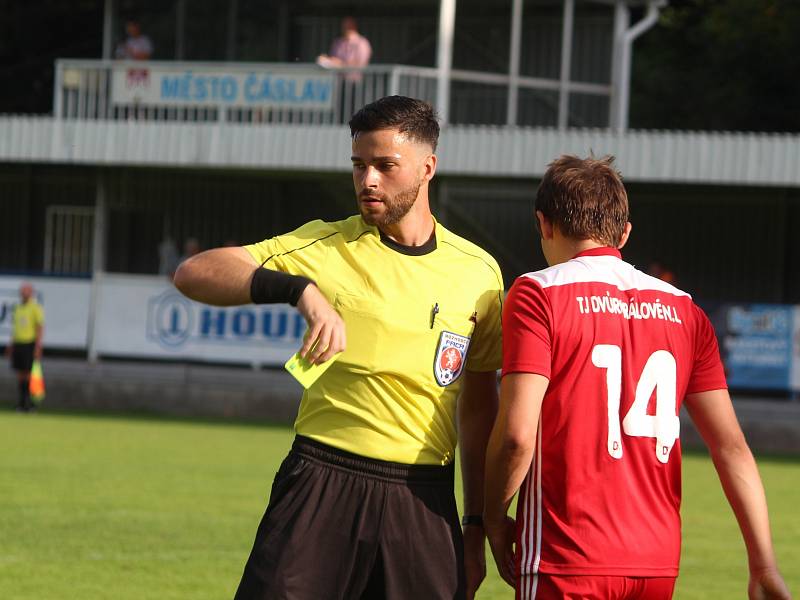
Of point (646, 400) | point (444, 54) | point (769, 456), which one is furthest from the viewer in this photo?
point (444, 54)

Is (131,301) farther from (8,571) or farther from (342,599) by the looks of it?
(342,599)

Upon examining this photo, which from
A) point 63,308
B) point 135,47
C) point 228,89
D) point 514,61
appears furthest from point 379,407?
point 135,47

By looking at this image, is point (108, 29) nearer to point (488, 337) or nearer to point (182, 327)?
point (182, 327)

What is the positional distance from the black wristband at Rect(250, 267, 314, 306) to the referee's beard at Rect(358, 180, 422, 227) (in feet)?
1.55

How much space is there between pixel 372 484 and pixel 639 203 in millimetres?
24311

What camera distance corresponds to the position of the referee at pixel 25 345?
75.0 feet

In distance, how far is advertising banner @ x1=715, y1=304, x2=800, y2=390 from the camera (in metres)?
22.4

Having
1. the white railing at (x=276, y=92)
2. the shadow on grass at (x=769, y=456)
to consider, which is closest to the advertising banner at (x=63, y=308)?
the white railing at (x=276, y=92)

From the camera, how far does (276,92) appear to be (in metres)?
27.4

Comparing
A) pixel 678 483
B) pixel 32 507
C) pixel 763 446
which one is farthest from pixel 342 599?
pixel 763 446

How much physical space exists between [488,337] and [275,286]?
867 millimetres

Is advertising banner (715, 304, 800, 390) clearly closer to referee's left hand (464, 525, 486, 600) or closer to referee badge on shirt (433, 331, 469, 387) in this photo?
referee's left hand (464, 525, 486, 600)

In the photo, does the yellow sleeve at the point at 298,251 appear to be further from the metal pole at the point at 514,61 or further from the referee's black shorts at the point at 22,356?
the metal pole at the point at 514,61

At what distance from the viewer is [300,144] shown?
85.0ft
